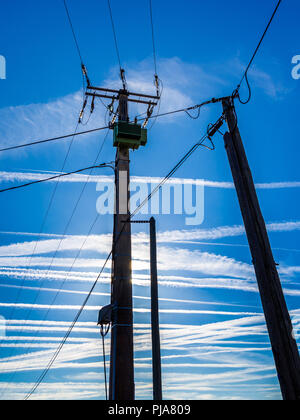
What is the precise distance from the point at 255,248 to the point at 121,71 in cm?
1047

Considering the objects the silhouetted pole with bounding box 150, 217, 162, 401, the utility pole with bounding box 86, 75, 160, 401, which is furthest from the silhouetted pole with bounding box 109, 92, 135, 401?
the silhouetted pole with bounding box 150, 217, 162, 401

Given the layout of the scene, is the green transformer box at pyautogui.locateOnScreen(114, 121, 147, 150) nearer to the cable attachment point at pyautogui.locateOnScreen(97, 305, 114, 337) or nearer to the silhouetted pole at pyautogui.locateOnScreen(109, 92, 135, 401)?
the silhouetted pole at pyautogui.locateOnScreen(109, 92, 135, 401)

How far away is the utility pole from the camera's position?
23.0 ft

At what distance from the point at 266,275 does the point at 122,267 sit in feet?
15.4

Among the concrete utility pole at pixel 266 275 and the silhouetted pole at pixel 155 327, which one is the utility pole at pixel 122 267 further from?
the concrete utility pole at pixel 266 275

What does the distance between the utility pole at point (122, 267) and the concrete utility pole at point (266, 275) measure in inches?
169

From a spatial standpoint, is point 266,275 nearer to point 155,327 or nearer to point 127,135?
point 155,327

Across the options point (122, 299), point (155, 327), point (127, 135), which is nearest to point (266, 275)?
point (155, 327)

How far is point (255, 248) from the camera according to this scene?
14.8ft

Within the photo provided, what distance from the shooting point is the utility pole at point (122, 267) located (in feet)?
23.0
